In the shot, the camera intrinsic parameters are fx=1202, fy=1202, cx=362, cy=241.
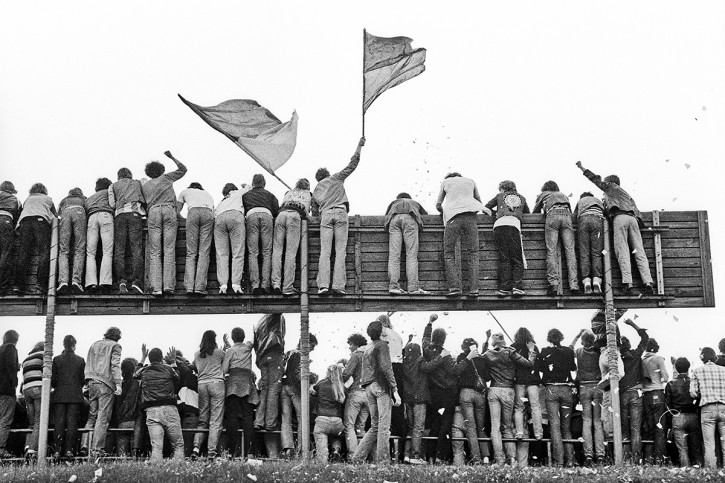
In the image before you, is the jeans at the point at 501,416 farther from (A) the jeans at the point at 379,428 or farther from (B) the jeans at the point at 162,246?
(B) the jeans at the point at 162,246

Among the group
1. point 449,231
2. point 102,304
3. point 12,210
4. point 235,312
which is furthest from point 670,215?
point 12,210

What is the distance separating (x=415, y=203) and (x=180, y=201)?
4.82 m

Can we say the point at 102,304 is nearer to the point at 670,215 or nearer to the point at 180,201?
the point at 180,201

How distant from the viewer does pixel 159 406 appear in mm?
22812

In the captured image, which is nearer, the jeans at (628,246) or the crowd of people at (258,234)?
the crowd of people at (258,234)

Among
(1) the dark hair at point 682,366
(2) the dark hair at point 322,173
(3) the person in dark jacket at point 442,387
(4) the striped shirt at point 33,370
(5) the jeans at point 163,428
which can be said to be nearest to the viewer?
(5) the jeans at point 163,428

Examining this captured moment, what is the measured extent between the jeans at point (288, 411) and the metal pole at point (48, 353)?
4543mm

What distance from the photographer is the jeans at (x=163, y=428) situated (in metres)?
22.8

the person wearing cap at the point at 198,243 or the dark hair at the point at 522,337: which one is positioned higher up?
the person wearing cap at the point at 198,243

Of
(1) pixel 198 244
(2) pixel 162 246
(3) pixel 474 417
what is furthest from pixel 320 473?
(2) pixel 162 246

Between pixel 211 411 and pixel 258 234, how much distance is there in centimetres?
363

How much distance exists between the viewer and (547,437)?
23.8 metres

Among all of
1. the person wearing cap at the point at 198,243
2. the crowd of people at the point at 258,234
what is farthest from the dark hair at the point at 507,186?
the person wearing cap at the point at 198,243

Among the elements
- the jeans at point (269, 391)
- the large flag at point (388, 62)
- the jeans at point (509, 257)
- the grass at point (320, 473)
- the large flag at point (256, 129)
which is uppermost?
the large flag at point (388, 62)
